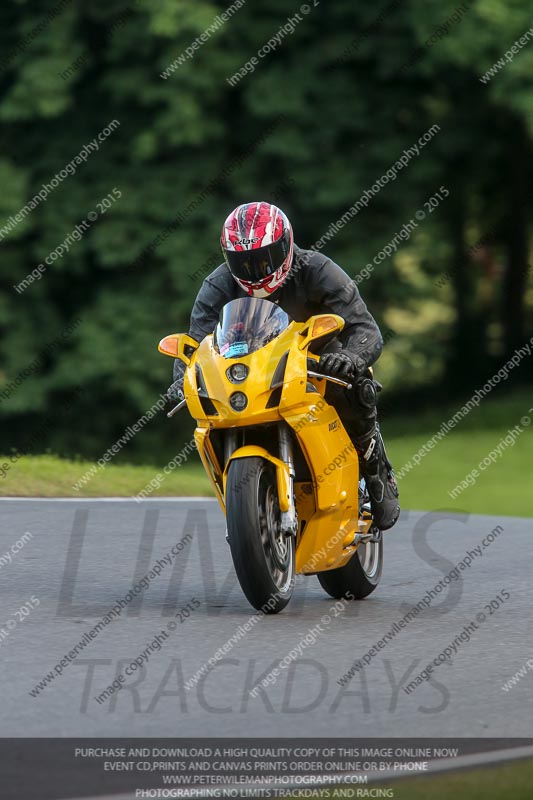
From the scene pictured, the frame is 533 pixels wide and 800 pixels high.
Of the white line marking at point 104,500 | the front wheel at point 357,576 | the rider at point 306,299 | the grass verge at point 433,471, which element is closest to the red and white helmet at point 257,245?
the rider at point 306,299

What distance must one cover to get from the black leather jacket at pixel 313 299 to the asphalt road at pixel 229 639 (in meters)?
1.34

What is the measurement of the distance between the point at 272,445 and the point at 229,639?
3.42 feet

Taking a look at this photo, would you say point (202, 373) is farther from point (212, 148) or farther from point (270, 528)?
point (212, 148)

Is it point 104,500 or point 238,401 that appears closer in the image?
point 238,401

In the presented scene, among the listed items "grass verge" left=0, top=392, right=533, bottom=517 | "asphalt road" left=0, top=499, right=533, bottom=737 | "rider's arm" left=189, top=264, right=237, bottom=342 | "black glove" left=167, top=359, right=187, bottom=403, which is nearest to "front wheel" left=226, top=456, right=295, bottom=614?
"asphalt road" left=0, top=499, right=533, bottom=737

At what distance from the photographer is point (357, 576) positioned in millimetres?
7703

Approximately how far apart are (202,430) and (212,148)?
13596 millimetres

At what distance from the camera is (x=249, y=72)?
19844 mm

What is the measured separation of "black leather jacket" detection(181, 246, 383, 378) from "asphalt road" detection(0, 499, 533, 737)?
1344mm

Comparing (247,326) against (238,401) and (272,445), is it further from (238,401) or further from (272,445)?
(272,445)

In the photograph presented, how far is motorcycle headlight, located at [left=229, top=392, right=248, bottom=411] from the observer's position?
268 inches

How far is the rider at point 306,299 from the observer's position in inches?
278

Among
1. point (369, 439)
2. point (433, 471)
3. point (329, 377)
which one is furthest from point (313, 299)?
point (433, 471)

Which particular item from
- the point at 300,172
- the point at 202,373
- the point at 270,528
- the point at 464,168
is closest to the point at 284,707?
the point at 270,528
